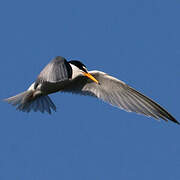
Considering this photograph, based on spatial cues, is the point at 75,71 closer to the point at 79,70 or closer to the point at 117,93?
the point at 79,70

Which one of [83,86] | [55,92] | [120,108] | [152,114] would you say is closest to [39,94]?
[55,92]

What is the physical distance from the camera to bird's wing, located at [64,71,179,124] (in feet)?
19.4

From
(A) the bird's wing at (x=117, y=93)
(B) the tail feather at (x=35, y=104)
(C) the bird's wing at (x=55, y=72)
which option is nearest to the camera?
(C) the bird's wing at (x=55, y=72)

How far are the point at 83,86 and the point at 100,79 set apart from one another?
0.32m

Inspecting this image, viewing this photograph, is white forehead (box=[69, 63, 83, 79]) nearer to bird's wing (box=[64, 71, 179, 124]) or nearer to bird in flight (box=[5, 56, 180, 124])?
bird in flight (box=[5, 56, 180, 124])

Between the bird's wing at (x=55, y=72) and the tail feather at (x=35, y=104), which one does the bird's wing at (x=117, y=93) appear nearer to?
the tail feather at (x=35, y=104)

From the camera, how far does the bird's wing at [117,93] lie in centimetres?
592

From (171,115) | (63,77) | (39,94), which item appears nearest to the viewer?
(63,77)

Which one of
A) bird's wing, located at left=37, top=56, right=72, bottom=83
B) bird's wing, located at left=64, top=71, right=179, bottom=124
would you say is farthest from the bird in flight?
bird's wing, located at left=37, top=56, right=72, bottom=83

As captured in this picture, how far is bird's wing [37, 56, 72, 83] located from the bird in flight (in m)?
0.61

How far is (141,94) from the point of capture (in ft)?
19.9

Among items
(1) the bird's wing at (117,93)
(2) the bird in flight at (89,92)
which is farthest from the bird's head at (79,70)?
(1) the bird's wing at (117,93)

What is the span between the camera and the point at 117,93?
6.23 metres

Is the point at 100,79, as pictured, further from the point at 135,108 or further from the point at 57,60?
the point at 57,60
